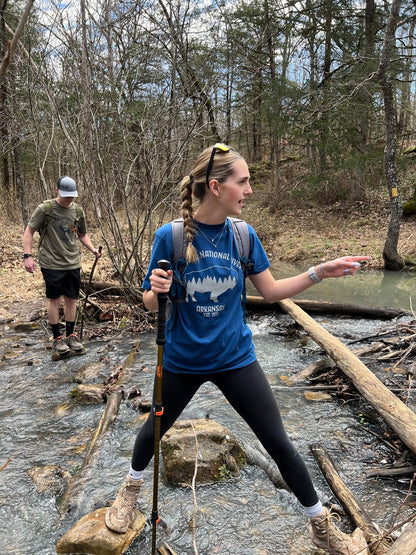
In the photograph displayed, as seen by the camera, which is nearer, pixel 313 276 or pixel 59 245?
pixel 313 276

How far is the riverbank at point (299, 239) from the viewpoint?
996 centimetres

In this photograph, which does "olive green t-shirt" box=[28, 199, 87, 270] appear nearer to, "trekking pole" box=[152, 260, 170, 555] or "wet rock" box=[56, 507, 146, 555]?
"wet rock" box=[56, 507, 146, 555]

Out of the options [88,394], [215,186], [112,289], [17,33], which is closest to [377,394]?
[215,186]

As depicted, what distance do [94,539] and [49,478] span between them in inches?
40.7

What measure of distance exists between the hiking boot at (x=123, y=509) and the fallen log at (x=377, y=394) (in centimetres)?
213

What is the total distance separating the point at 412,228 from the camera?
15086 mm

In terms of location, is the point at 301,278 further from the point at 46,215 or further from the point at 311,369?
the point at 46,215

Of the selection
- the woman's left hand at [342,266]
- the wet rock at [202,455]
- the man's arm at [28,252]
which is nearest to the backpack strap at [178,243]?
the woman's left hand at [342,266]

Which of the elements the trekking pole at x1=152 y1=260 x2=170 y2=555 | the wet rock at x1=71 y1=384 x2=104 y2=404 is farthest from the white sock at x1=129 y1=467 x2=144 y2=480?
the wet rock at x1=71 y1=384 x2=104 y2=404

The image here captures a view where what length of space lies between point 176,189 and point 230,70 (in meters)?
2.69

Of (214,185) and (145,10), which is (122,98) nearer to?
(145,10)

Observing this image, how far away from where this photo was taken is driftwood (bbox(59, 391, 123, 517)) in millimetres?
3051

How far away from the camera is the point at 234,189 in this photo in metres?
2.28

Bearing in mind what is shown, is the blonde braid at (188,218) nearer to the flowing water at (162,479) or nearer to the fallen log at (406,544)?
the fallen log at (406,544)
